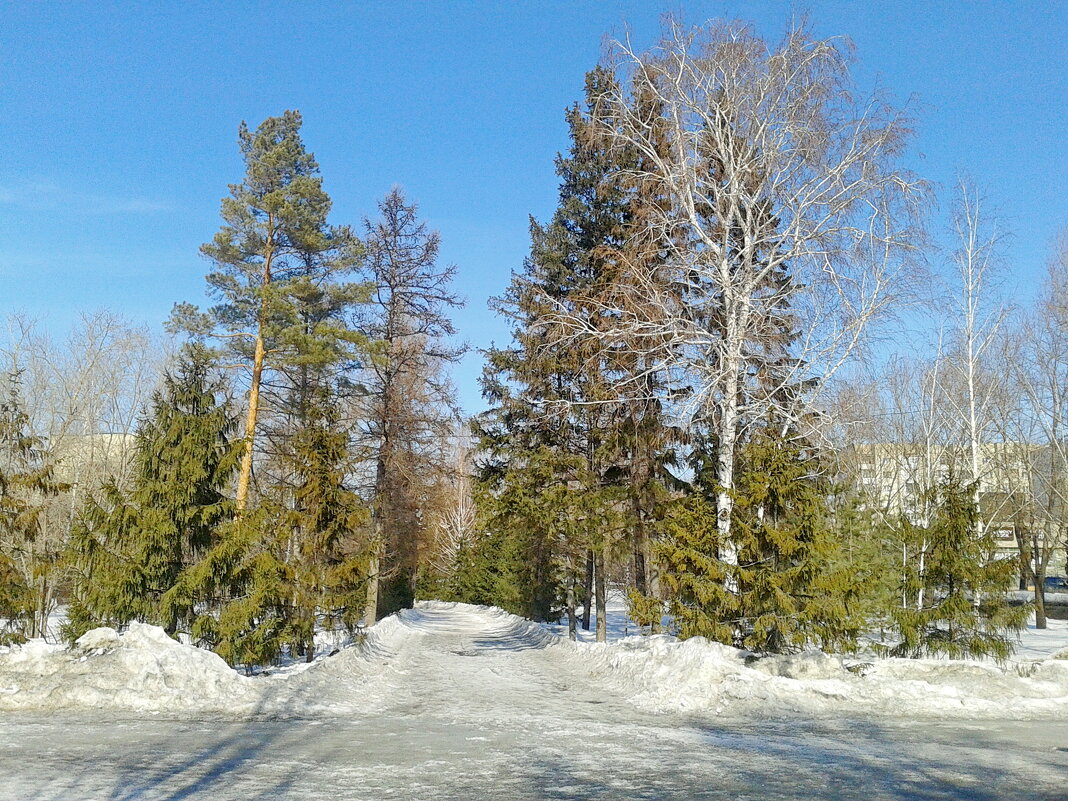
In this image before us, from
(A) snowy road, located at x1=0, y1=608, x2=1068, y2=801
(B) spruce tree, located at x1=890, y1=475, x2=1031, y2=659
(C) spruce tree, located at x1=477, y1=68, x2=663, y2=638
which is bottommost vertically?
(A) snowy road, located at x1=0, y1=608, x2=1068, y2=801

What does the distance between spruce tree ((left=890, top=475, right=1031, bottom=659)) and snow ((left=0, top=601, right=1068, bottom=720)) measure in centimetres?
72

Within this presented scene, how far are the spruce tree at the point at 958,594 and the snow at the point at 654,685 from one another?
2.36ft

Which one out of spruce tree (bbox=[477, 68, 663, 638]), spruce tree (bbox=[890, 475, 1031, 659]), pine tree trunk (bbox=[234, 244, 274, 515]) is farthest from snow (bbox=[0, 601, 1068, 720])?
pine tree trunk (bbox=[234, 244, 274, 515])

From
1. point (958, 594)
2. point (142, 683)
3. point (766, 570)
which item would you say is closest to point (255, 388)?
point (142, 683)

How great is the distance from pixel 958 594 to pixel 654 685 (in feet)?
18.6

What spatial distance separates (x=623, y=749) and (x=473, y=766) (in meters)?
1.70

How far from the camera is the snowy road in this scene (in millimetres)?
6438

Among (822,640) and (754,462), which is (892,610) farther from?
(754,462)

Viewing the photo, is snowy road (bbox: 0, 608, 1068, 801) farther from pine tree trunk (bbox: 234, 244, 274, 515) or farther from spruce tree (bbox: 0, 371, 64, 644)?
pine tree trunk (bbox: 234, 244, 274, 515)

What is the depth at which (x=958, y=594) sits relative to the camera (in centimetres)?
1358

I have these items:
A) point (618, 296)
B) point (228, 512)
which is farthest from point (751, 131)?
point (228, 512)

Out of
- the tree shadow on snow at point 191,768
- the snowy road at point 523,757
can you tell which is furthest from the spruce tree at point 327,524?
the tree shadow on snow at point 191,768

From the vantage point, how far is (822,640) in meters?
13.2

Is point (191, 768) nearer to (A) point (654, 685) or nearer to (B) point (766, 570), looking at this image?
(A) point (654, 685)
